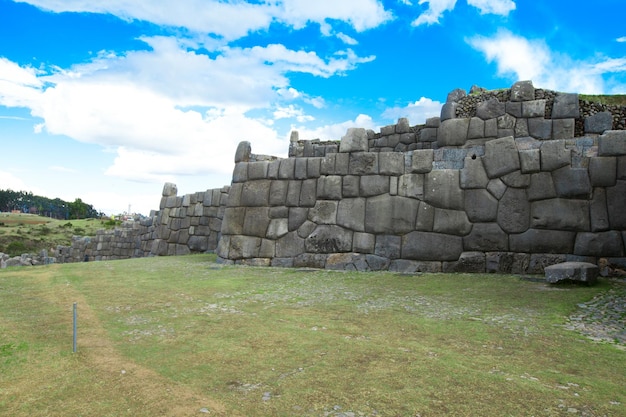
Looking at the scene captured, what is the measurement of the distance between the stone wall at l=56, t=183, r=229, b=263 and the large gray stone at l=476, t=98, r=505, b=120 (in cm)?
839

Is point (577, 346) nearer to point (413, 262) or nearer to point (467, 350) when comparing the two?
point (467, 350)

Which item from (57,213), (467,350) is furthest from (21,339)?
(57,213)

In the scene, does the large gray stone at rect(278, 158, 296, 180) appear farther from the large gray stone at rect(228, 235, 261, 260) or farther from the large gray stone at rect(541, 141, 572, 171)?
the large gray stone at rect(541, 141, 572, 171)

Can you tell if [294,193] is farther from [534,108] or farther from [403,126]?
[534,108]

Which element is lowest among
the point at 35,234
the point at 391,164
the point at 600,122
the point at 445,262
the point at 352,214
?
the point at 35,234

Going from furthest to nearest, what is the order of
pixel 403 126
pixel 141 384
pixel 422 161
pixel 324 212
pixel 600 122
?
pixel 403 126
pixel 600 122
pixel 324 212
pixel 422 161
pixel 141 384

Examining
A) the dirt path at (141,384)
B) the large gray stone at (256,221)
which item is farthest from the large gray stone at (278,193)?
the dirt path at (141,384)

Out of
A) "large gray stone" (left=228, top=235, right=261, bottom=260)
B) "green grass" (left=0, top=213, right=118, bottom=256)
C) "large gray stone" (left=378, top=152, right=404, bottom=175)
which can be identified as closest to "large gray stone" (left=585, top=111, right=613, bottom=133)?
"large gray stone" (left=378, top=152, right=404, bottom=175)

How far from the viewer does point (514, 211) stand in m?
8.19

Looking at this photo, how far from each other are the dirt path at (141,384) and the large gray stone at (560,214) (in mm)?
7073

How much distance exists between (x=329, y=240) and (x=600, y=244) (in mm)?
4972

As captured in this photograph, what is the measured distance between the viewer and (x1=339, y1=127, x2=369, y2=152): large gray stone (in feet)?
31.4

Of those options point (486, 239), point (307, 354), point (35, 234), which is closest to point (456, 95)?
point (486, 239)

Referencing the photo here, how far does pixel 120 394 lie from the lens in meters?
2.92
